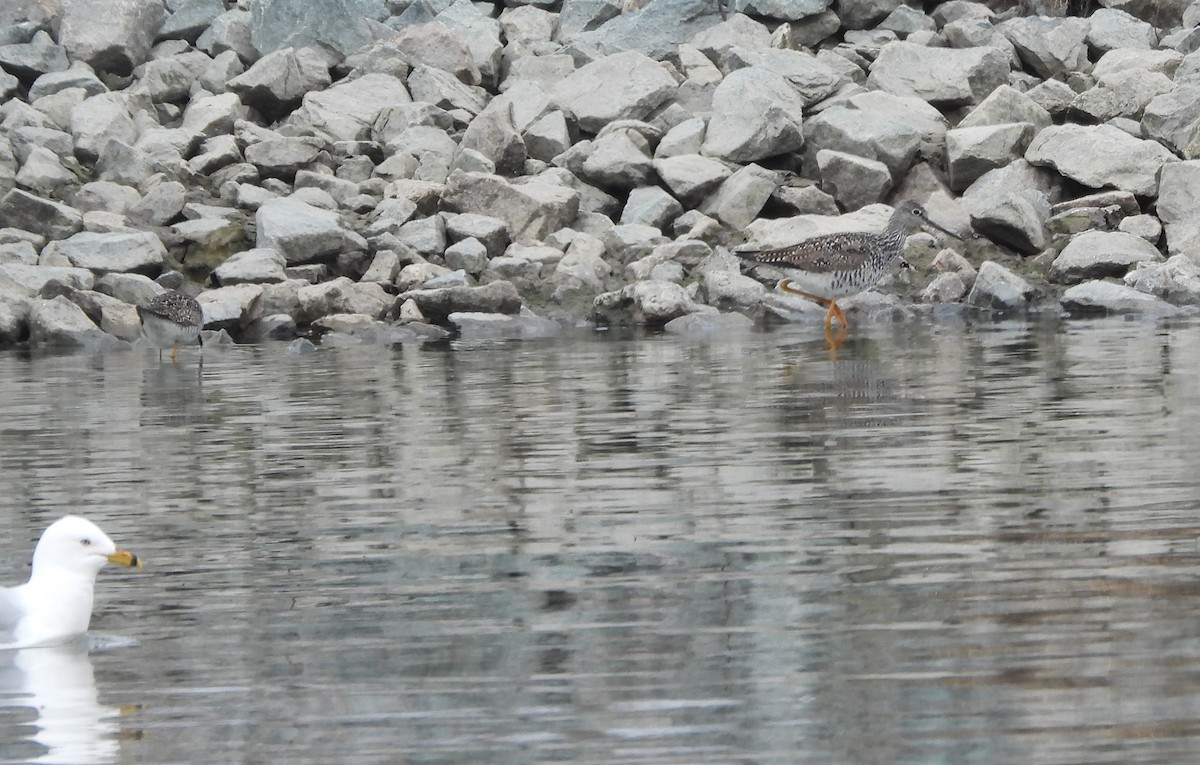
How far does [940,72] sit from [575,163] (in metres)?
5.22

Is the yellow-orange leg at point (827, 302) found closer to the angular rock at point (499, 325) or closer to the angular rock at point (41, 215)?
the angular rock at point (499, 325)

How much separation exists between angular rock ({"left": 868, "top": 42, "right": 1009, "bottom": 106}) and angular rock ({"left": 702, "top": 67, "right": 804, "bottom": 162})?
1.69 meters

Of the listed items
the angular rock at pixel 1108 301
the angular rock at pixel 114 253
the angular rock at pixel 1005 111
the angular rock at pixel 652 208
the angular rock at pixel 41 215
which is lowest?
the angular rock at pixel 1108 301

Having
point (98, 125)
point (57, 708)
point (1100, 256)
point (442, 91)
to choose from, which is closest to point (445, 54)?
point (442, 91)

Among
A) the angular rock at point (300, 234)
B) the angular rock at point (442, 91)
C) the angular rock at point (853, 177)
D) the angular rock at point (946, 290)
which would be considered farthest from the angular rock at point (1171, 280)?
the angular rock at point (442, 91)

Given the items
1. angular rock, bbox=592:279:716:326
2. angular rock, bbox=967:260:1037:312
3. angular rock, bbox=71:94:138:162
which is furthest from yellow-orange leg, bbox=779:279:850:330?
angular rock, bbox=71:94:138:162

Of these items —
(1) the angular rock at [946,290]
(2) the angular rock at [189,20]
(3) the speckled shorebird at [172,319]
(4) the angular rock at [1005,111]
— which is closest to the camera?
(3) the speckled shorebird at [172,319]

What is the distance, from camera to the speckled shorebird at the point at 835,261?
20.2 metres

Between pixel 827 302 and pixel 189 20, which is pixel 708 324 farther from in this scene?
pixel 189 20

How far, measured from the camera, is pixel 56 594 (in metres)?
6.55

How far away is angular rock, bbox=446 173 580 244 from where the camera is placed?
24.3 m

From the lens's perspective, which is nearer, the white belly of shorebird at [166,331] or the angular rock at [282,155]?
the white belly of shorebird at [166,331]

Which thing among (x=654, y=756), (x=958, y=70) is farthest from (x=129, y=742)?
(x=958, y=70)

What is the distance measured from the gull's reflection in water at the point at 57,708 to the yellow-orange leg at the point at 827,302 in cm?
1404
